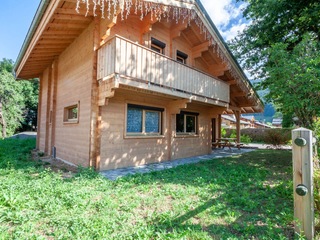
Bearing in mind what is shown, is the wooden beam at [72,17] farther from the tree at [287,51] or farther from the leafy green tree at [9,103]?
the leafy green tree at [9,103]

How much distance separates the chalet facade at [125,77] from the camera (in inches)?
232

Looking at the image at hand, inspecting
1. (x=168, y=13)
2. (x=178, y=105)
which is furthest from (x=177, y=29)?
(x=178, y=105)

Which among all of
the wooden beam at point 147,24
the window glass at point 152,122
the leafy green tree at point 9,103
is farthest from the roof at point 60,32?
the leafy green tree at point 9,103

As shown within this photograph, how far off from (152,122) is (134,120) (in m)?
0.99

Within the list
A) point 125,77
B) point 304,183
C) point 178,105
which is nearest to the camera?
point 304,183

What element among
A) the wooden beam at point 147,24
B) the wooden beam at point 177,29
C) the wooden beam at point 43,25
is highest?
the wooden beam at point 177,29

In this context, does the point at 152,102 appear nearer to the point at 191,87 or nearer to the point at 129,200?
the point at 191,87

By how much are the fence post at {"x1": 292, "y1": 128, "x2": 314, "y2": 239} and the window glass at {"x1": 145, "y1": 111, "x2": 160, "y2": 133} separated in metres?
5.77

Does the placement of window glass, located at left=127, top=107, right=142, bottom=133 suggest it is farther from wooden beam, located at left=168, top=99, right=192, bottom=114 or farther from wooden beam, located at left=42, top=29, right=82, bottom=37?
wooden beam, located at left=42, top=29, right=82, bottom=37

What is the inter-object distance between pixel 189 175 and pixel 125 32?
5308 mm

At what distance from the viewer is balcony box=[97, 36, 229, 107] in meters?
5.43

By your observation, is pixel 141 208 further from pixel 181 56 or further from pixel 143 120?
pixel 181 56

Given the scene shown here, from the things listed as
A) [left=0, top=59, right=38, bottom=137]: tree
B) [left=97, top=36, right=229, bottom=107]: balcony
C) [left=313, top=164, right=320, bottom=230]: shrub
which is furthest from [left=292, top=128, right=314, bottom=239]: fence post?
[left=0, top=59, right=38, bottom=137]: tree

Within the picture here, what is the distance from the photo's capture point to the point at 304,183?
8.57ft
